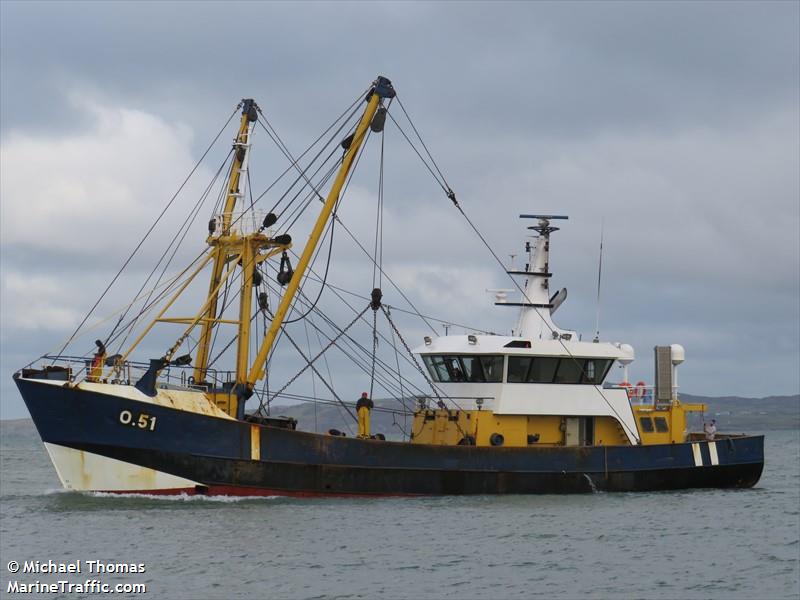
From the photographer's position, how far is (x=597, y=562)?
2284 cm

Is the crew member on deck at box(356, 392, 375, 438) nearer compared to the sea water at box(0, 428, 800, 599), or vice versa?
the sea water at box(0, 428, 800, 599)

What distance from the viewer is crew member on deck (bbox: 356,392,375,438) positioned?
3064cm

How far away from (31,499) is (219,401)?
607 cm

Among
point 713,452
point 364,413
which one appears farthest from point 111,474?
point 713,452

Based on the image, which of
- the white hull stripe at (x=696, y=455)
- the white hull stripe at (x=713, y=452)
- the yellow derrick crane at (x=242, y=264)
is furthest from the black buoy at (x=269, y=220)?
the white hull stripe at (x=713, y=452)

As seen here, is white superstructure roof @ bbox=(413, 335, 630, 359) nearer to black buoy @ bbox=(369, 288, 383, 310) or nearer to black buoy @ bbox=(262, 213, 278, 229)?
black buoy @ bbox=(369, 288, 383, 310)

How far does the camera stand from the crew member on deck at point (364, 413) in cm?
3064

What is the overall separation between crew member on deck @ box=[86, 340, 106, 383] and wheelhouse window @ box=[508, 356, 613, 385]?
1018cm

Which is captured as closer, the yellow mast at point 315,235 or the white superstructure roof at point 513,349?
the yellow mast at point 315,235

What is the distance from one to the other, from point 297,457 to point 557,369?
7.70 metres

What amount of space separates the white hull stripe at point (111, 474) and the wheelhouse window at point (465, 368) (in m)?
7.95

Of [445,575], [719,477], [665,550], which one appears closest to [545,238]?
[719,477]

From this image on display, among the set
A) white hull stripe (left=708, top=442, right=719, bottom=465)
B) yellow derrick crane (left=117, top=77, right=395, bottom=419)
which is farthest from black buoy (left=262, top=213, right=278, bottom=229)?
white hull stripe (left=708, top=442, right=719, bottom=465)

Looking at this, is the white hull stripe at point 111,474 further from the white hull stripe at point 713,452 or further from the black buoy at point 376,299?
the white hull stripe at point 713,452
